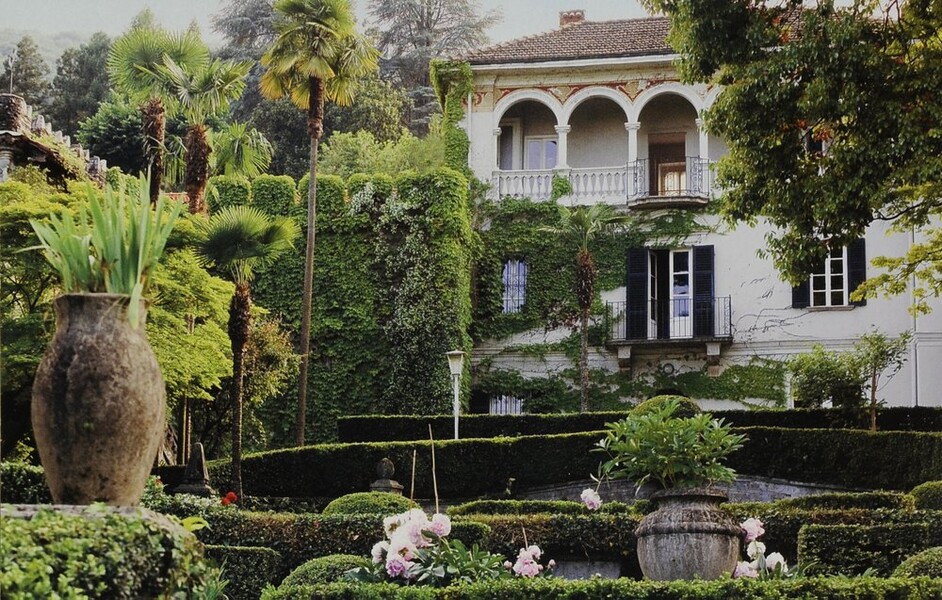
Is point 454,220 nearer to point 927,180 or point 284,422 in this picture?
point 284,422

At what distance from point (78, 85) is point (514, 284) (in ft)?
87.8

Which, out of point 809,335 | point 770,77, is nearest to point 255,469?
point 770,77

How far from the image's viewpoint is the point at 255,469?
26.9m

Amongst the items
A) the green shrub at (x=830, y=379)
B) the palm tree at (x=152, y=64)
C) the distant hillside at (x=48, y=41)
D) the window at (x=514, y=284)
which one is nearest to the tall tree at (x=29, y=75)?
the distant hillside at (x=48, y=41)

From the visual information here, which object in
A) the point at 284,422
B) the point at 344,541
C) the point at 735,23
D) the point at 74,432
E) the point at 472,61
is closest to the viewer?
the point at 74,432

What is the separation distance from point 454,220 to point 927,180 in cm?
1541

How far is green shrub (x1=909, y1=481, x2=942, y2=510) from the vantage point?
62.7 ft

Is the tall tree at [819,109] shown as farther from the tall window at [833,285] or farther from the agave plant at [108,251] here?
the agave plant at [108,251]

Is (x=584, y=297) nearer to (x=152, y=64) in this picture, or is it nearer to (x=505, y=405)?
(x=505, y=405)

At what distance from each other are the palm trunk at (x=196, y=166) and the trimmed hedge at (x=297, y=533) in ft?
39.9

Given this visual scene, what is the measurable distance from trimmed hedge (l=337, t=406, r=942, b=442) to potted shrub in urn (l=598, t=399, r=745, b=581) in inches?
574

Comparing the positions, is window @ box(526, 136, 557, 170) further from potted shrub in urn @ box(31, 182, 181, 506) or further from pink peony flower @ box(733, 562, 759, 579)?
potted shrub in urn @ box(31, 182, 181, 506)

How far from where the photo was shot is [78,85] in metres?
56.3

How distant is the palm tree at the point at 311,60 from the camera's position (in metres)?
31.9
